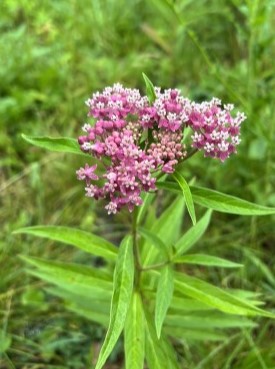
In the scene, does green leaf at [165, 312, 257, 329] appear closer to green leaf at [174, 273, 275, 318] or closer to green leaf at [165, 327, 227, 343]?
green leaf at [165, 327, 227, 343]

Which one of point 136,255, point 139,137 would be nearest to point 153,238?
point 136,255

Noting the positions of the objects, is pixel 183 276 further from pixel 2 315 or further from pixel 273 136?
pixel 273 136

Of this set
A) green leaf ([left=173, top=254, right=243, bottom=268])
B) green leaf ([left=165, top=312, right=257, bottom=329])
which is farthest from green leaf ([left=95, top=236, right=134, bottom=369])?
green leaf ([left=165, top=312, right=257, bottom=329])

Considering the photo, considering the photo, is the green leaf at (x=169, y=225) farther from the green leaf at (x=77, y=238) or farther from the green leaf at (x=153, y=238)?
the green leaf at (x=153, y=238)

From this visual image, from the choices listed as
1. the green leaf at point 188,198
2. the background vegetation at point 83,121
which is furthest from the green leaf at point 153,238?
the background vegetation at point 83,121

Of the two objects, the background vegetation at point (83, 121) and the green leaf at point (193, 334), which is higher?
the background vegetation at point (83, 121)

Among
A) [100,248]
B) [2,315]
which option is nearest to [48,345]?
[2,315]
